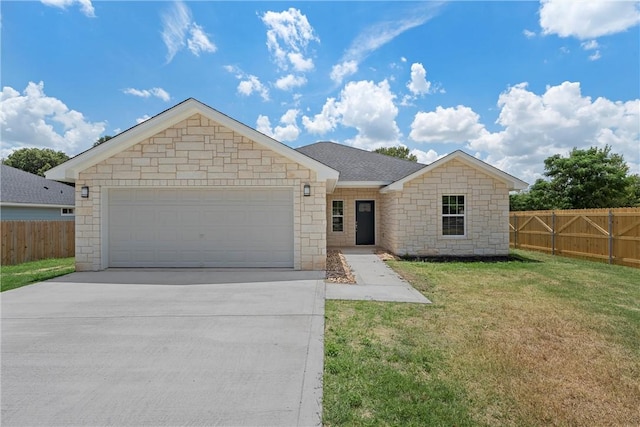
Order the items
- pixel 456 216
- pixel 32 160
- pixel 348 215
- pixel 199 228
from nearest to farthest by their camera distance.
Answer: pixel 199 228 < pixel 456 216 < pixel 348 215 < pixel 32 160

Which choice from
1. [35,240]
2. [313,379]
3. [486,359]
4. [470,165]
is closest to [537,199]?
[470,165]

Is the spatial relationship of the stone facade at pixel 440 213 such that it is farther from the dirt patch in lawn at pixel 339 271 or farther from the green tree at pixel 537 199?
the green tree at pixel 537 199

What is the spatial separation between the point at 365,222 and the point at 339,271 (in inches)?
265

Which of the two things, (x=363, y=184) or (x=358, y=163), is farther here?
(x=358, y=163)

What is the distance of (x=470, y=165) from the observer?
12.8 m

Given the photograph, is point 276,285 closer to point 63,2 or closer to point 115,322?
point 115,322

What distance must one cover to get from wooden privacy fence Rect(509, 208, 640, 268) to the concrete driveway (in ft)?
35.7

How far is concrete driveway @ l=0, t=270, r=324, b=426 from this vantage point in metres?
2.92

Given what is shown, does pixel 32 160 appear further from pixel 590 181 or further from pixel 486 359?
pixel 590 181

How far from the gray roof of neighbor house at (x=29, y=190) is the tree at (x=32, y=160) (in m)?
21.1

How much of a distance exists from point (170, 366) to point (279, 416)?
1638 mm

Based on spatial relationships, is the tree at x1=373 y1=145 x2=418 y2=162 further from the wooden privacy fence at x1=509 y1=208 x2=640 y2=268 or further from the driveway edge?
the driveway edge

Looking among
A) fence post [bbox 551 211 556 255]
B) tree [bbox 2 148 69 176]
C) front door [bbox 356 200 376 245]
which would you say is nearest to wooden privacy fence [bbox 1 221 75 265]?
front door [bbox 356 200 376 245]

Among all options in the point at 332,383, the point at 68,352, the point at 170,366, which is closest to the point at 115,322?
the point at 68,352
